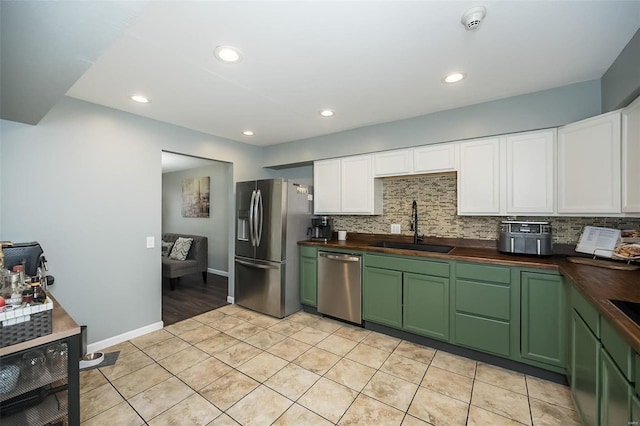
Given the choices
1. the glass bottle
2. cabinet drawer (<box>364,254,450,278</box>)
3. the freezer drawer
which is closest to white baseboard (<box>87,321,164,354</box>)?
the freezer drawer

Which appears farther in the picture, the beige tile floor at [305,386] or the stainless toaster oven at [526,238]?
the stainless toaster oven at [526,238]

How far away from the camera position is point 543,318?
7.01 feet

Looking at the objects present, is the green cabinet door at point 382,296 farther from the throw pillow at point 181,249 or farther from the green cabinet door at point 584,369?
the throw pillow at point 181,249

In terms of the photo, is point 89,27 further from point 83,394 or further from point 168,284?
point 168,284

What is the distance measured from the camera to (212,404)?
190cm

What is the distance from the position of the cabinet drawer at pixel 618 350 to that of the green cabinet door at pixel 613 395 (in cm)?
3

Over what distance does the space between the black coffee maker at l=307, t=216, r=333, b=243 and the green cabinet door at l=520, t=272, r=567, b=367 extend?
2.27 meters

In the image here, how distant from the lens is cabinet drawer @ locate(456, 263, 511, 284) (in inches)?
89.4

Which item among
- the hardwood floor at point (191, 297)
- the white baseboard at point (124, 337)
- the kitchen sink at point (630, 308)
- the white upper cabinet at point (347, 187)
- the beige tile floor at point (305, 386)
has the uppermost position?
the white upper cabinet at point (347, 187)

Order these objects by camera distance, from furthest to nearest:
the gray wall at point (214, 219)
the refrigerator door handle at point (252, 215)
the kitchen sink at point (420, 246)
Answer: the gray wall at point (214, 219) → the refrigerator door handle at point (252, 215) → the kitchen sink at point (420, 246)

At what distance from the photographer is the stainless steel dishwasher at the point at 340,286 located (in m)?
3.14

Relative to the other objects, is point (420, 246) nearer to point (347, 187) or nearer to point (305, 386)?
point (347, 187)

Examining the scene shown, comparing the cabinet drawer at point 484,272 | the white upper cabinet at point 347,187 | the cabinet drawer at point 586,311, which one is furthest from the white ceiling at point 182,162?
the cabinet drawer at point 586,311

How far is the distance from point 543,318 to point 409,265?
1101mm
